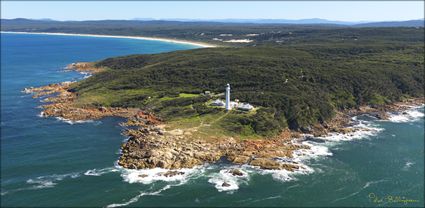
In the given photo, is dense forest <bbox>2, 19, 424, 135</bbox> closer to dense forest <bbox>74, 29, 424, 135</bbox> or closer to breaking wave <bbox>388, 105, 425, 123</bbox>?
dense forest <bbox>74, 29, 424, 135</bbox>

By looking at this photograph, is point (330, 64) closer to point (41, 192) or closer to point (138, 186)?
point (138, 186)

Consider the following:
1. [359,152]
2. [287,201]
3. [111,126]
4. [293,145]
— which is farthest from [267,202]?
[111,126]

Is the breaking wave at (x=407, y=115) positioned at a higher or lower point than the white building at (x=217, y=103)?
lower

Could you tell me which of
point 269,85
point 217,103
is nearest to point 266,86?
point 269,85

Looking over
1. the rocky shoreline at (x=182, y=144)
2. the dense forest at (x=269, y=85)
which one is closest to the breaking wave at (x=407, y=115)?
the rocky shoreline at (x=182, y=144)

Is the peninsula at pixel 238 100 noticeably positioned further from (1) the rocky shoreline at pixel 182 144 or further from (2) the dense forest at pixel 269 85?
(2) the dense forest at pixel 269 85

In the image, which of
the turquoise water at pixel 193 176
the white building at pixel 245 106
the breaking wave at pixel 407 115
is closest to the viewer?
the turquoise water at pixel 193 176

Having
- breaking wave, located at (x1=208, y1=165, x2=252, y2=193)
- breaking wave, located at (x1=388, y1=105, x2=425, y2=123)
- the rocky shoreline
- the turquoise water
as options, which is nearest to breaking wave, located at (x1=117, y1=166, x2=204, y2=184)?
the turquoise water
